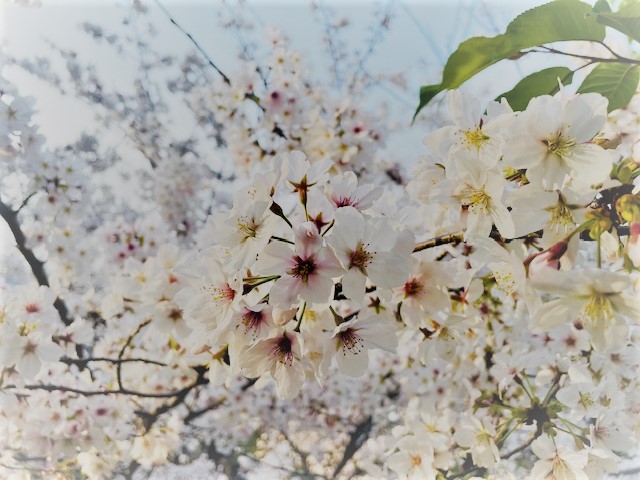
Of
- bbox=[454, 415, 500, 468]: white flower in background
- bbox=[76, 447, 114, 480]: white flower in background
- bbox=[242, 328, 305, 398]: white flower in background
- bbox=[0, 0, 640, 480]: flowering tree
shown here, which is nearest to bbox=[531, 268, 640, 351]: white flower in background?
bbox=[0, 0, 640, 480]: flowering tree

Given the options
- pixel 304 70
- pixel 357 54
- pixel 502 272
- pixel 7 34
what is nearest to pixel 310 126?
pixel 304 70

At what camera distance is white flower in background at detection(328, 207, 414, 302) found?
42 cm

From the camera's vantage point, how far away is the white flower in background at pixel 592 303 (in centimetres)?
37

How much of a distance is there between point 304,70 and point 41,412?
1.36 m

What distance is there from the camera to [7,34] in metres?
1.61

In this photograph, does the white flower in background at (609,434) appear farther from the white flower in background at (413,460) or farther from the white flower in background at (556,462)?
the white flower in background at (413,460)

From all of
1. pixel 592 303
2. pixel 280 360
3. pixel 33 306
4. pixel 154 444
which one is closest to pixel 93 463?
pixel 154 444

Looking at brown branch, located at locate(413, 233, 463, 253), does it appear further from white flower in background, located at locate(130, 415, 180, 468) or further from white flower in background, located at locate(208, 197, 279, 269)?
white flower in background, located at locate(130, 415, 180, 468)

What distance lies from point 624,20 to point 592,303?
23cm

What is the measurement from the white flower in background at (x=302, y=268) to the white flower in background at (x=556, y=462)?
0.51m

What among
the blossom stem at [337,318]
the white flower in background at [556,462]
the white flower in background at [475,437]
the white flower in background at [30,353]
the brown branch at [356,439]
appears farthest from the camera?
the brown branch at [356,439]

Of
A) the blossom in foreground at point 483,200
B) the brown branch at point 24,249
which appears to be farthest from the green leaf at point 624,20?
the brown branch at point 24,249

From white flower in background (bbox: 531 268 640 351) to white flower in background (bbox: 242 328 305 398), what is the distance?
0.70 ft

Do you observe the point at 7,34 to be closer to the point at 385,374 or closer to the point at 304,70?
the point at 304,70
